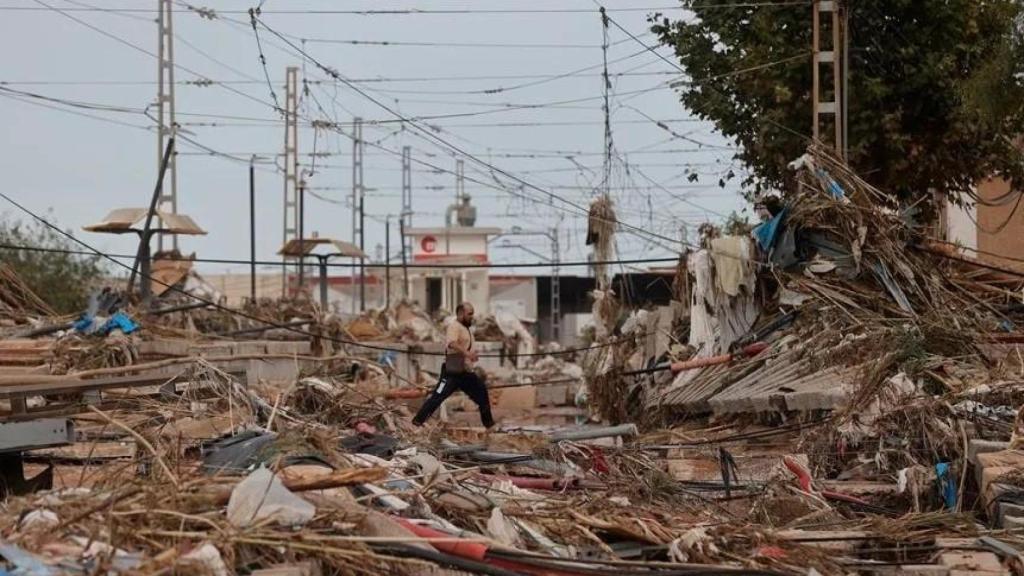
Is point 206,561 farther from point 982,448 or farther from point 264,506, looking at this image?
point 982,448

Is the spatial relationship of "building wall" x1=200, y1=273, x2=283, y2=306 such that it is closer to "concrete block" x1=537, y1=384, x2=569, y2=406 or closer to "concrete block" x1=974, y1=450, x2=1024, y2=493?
"concrete block" x1=537, y1=384, x2=569, y2=406

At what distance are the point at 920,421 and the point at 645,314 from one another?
1182 cm

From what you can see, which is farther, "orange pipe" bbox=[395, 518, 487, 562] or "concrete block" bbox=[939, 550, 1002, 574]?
"concrete block" bbox=[939, 550, 1002, 574]

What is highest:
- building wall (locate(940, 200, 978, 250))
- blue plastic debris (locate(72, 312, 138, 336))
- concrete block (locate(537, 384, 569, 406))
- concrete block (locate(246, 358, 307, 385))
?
building wall (locate(940, 200, 978, 250))

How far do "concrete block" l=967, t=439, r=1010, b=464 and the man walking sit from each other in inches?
267

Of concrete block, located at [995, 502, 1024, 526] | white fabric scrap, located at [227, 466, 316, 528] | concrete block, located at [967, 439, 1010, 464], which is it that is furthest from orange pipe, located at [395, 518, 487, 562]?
concrete block, located at [967, 439, 1010, 464]

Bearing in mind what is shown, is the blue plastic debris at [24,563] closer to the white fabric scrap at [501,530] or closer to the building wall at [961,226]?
the white fabric scrap at [501,530]

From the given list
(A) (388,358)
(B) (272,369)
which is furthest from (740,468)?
(A) (388,358)

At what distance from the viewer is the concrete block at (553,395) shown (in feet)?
117

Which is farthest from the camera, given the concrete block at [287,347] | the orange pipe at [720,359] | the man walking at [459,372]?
the concrete block at [287,347]

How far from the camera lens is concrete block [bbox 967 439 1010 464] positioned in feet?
37.0

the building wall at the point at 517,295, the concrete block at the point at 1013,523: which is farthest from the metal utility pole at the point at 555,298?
the concrete block at the point at 1013,523

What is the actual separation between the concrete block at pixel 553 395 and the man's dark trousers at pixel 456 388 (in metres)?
18.0

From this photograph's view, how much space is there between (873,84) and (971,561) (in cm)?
1488
